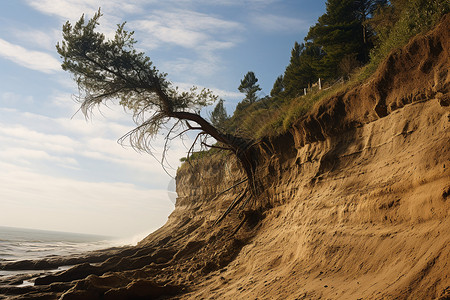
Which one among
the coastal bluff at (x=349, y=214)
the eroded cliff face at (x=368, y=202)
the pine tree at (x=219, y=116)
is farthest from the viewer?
the pine tree at (x=219, y=116)

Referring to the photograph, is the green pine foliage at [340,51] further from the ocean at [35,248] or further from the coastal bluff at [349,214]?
the ocean at [35,248]

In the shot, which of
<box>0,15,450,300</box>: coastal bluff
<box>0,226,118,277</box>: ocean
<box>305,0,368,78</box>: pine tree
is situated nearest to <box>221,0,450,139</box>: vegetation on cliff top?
<box>305,0,368,78</box>: pine tree

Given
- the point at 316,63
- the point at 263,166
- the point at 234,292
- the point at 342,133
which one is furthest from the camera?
the point at 316,63

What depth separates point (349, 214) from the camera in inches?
247

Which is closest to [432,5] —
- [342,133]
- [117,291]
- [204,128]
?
[342,133]

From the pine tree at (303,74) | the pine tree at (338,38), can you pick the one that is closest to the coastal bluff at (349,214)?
the pine tree at (338,38)

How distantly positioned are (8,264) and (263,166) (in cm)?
1339

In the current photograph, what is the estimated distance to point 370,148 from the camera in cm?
678

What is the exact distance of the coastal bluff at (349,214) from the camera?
4.56m

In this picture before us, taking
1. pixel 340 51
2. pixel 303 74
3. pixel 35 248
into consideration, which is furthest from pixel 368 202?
pixel 35 248

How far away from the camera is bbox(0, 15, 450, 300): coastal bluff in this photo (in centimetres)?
456

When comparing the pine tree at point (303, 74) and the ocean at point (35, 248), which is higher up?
the pine tree at point (303, 74)

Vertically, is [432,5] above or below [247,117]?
above

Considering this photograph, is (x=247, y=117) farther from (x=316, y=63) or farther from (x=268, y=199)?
(x=316, y=63)
